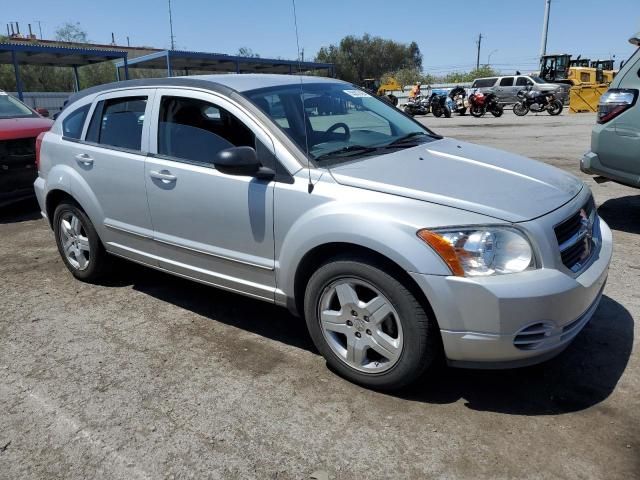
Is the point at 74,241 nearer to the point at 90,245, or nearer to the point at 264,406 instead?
the point at 90,245

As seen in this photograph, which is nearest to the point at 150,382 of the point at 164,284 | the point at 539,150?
the point at 164,284

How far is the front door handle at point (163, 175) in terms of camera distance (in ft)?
11.8

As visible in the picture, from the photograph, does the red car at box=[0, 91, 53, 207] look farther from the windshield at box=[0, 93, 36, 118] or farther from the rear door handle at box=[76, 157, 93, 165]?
the rear door handle at box=[76, 157, 93, 165]

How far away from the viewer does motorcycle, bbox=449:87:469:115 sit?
93.9ft

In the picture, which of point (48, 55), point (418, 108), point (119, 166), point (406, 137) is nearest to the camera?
point (406, 137)

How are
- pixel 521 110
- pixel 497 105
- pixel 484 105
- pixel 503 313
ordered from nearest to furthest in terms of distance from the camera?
pixel 503 313 → pixel 497 105 → pixel 521 110 → pixel 484 105

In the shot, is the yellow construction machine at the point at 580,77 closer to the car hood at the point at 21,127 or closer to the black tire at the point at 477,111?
the black tire at the point at 477,111

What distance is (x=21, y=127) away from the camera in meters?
7.20

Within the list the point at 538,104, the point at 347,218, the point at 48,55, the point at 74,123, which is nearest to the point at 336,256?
the point at 347,218

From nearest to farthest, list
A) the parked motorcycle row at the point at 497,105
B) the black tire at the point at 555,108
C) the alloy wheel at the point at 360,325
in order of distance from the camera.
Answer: the alloy wheel at the point at 360,325 < the black tire at the point at 555,108 < the parked motorcycle row at the point at 497,105

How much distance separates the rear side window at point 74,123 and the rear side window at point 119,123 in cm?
16

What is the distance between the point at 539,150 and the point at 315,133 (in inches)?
382

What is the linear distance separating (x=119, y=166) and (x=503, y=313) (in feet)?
9.54

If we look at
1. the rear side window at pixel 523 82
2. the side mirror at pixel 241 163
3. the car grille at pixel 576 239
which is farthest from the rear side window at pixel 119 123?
the rear side window at pixel 523 82
